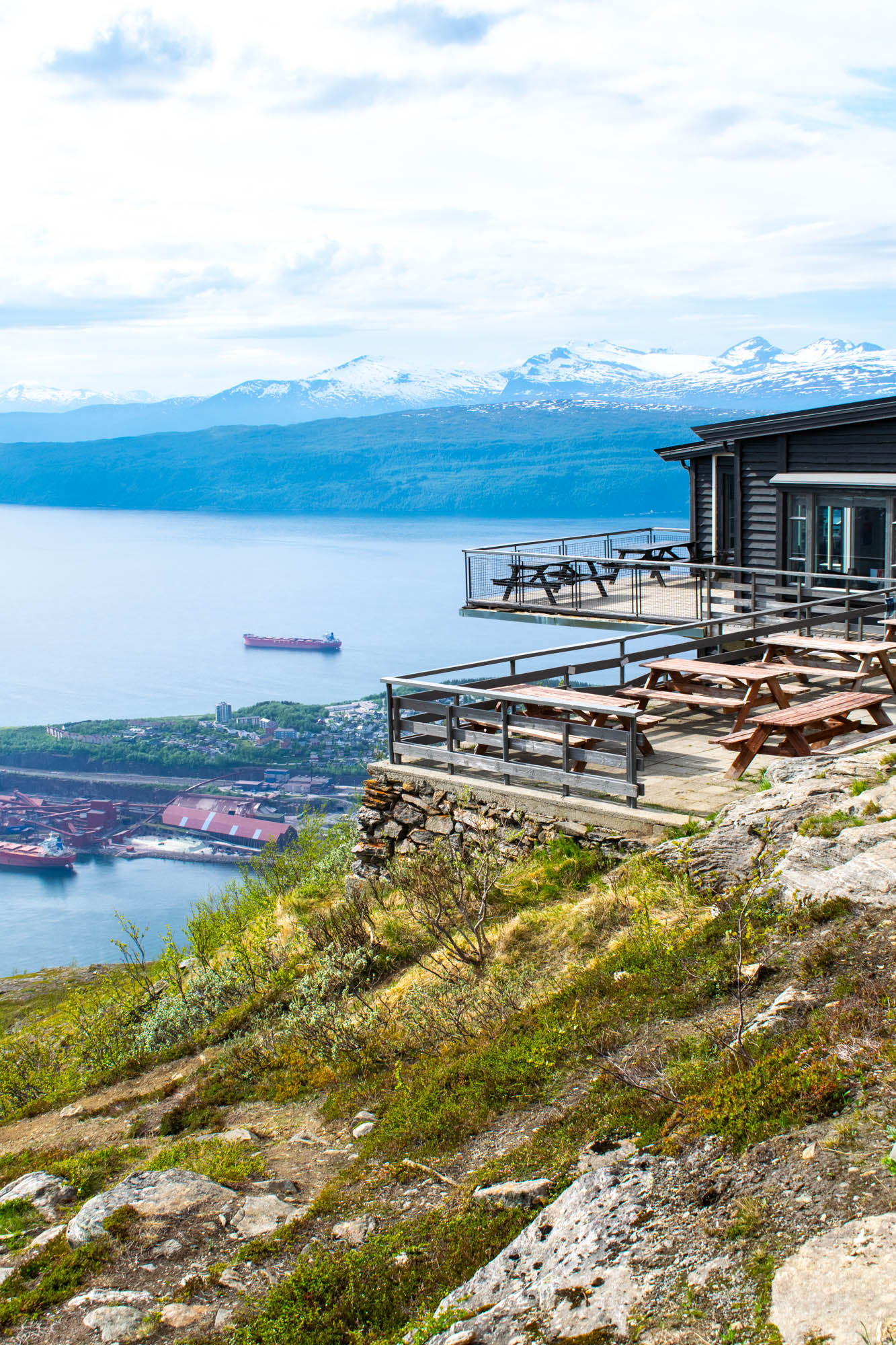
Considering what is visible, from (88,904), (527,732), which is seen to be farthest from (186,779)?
(527,732)

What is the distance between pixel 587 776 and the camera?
9.59m

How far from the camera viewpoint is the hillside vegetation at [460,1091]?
4184mm

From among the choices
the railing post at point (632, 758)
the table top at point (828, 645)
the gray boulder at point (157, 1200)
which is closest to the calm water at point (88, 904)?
the table top at point (828, 645)

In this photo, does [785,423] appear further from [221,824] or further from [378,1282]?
[221,824]

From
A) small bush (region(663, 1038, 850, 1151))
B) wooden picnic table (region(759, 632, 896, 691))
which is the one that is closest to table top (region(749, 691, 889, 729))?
wooden picnic table (region(759, 632, 896, 691))

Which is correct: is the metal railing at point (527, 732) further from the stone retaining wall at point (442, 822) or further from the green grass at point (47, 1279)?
the green grass at point (47, 1279)

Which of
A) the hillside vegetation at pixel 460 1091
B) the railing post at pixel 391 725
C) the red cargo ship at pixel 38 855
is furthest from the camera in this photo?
the red cargo ship at pixel 38 855

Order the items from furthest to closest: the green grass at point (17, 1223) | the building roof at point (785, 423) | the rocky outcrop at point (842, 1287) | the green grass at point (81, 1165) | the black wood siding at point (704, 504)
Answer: the black wood siding at point (704, 504) < the building roof at point (785, 423) < the green grass at point (81, 1165) < the green grass at point (17, 1223) < the rocky outcrop at point (842, 1287)

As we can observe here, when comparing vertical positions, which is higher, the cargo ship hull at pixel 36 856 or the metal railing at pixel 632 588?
the metal railing at pixel 632 588

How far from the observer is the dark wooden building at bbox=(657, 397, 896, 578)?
752 inches

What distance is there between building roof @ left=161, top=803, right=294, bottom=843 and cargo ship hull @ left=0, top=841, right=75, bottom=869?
1137 cm

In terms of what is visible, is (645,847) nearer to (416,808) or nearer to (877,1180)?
(416,808)

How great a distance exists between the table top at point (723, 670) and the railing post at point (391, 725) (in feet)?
10.1

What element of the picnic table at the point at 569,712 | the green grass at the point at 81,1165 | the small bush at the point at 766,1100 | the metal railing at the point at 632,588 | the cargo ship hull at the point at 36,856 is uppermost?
the metal railing at the point at 632,588
